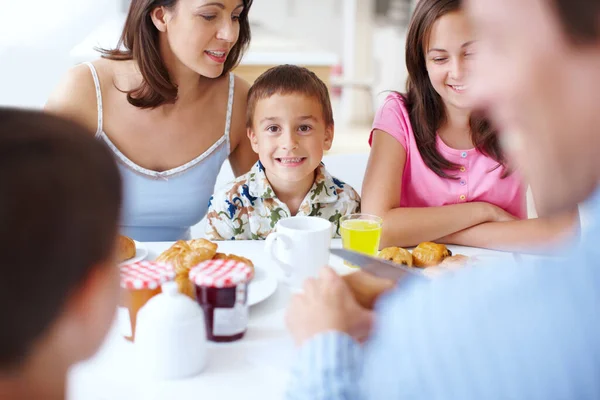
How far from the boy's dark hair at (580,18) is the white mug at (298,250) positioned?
2.27 feet

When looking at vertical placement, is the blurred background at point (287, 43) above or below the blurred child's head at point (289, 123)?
above

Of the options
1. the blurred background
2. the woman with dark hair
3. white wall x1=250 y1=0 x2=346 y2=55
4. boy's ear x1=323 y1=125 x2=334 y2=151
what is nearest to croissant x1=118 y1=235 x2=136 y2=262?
the woman with dark hair

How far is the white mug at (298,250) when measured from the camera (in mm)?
1164

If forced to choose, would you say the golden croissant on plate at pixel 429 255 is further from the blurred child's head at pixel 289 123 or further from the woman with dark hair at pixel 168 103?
the woman with dark hair at pixel 168 103

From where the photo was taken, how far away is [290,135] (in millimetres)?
1653

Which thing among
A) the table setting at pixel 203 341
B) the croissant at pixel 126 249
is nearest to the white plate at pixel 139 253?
the croissant at pixel 126 249

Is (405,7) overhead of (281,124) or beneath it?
overhead

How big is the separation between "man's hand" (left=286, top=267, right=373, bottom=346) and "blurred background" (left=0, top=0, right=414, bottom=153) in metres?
2.66

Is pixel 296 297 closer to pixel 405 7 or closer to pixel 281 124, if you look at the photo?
pixel 281 124

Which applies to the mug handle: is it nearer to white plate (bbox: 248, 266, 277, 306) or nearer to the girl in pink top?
white plate (bbox: 248, 266, 277, 306)

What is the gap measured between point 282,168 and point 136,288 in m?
0.78

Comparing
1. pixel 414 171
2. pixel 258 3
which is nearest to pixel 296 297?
pixel 414 171

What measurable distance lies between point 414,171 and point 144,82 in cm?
82

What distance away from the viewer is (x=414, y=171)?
5.77 feet
